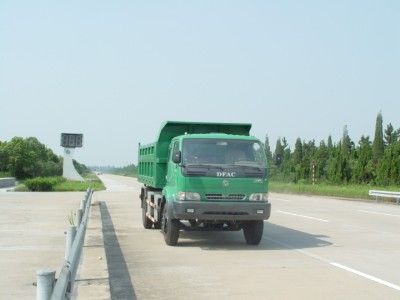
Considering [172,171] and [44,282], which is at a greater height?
[172,171]

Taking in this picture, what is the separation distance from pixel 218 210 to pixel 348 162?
50.4 metres

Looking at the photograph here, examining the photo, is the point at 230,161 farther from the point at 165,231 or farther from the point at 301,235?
the point at 301,235

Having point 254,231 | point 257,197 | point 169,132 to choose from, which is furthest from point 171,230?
point 169,132

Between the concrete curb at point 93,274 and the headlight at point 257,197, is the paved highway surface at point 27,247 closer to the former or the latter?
the concrete curb at point 93,274

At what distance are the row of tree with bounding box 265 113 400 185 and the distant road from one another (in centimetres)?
2229

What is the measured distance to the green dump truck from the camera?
11914 millimetres

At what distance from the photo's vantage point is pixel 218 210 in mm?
11875

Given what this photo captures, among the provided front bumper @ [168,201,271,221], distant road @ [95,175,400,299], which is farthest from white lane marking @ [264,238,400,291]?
front bumper @ [168,201,271,221]

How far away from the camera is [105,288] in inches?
311

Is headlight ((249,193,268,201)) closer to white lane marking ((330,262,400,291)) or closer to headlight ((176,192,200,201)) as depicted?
headlight ((176,192,200,201))

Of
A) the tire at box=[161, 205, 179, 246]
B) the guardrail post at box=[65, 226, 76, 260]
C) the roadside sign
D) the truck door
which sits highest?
the roadside sign

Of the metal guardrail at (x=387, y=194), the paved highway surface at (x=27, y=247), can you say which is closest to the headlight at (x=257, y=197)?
the paved highway surface at (x=27, y=247)

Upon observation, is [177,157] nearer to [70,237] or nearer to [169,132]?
[169,132]

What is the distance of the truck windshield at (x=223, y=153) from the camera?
1230 centimetres
